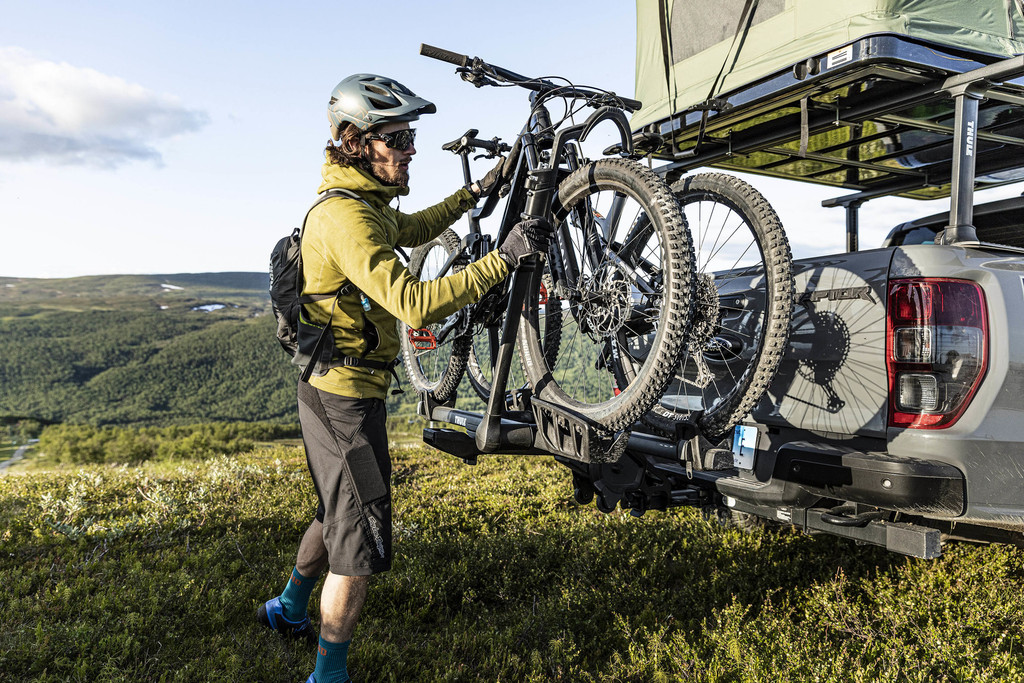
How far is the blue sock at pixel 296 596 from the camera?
3.09 meters

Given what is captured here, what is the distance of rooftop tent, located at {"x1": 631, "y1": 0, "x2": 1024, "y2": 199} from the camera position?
3115 millimetres

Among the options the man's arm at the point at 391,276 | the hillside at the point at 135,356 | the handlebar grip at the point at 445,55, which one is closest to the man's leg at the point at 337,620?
the man's arm at the point at 391,276

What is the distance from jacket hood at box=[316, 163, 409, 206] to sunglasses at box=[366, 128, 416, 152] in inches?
6.1

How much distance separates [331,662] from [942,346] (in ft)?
9.23

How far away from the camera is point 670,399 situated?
3.82m

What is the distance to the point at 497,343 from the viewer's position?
3.57 m

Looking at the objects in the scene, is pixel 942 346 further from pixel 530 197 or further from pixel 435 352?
pixel 435 352

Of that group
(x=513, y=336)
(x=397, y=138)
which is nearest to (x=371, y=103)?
(x=397, y=138)

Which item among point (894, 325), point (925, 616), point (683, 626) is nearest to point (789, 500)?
point (894, 325)

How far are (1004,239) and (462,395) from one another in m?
3.90

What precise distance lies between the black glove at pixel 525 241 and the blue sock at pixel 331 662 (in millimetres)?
1667

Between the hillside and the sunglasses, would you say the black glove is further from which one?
the hillside

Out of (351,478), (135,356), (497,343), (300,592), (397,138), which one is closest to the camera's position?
(351,478)

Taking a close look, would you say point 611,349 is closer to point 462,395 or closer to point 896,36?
point 462,395
